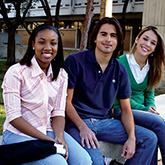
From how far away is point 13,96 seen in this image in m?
2.33

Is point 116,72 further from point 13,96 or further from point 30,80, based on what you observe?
point 13,96

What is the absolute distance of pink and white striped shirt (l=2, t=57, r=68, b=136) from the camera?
234cm

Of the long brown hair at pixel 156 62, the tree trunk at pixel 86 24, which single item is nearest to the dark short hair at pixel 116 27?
the long brown hair at pixel 156 62

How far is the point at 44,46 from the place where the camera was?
2.57 metres

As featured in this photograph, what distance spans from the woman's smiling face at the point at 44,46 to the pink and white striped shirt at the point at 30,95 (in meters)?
0.08

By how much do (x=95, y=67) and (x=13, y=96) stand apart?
41.8 inches

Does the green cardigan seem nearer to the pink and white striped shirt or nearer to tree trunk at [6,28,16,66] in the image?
the pink and white striped shirt

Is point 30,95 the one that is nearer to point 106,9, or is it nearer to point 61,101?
point 61,101

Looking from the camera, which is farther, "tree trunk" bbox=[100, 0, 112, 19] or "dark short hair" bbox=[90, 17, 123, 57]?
"tree trunk" bbox=[100, 0, 112, 19]

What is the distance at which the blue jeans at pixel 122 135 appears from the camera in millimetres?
2867

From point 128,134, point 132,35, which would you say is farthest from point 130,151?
point 132,35

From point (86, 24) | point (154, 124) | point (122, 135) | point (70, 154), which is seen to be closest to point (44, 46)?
point (70, 154)

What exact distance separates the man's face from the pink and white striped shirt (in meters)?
0.73

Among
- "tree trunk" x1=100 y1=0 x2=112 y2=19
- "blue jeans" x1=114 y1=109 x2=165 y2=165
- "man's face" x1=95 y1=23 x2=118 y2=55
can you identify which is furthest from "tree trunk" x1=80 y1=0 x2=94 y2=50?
"blue jeans" x1=114 y1=109 x2=165 y2=165
